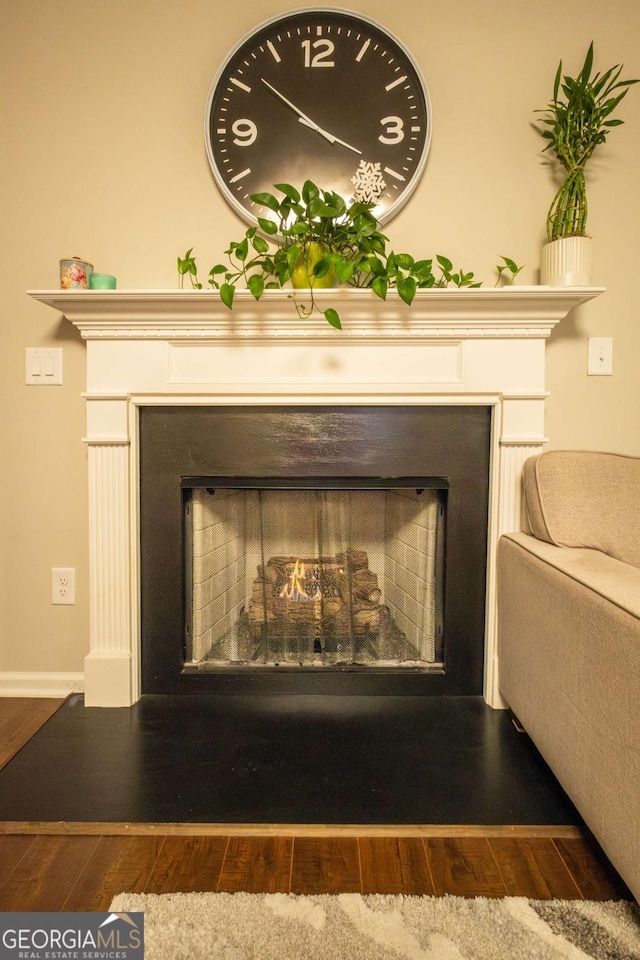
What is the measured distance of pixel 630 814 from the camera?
77 cm

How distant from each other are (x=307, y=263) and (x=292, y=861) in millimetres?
1316

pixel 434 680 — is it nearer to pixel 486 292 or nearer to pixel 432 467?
pixel 432 467

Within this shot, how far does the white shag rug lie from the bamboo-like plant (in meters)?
1.52

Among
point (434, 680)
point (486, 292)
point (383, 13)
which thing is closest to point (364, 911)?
point (434, 680)

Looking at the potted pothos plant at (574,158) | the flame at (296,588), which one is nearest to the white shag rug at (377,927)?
the flame at (296,588)

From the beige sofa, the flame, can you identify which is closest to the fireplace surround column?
the flame

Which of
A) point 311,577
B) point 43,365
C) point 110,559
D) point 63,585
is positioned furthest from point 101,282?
point 311,577

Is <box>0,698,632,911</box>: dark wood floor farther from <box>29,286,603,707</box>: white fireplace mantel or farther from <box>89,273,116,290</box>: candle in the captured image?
<box>89,273,116,290</box>: candle

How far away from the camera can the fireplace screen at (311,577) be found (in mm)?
Answer: 1549

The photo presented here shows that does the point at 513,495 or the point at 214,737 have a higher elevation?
the point at 513,495

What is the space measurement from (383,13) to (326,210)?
727mm

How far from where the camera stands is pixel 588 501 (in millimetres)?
1256

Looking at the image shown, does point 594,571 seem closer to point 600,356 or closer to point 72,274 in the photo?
point 600,356

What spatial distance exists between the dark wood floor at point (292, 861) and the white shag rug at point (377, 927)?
0.09 ft
